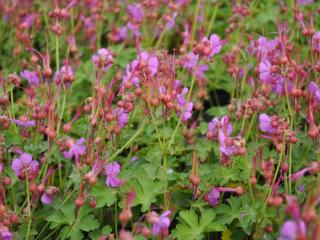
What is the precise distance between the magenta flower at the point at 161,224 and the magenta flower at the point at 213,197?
0.29 metres

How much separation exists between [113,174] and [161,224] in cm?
39

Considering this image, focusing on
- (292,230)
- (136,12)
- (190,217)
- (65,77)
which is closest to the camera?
(292,230)

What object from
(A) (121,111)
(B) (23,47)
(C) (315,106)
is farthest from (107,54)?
(B) (23,47)

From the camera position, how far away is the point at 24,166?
188cm

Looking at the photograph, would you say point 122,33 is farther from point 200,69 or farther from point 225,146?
point 225,146

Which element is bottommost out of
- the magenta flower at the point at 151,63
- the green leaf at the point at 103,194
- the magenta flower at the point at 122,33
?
the green leaf at the point at 103,194

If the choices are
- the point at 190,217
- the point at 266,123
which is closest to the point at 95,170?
the point at 190,217

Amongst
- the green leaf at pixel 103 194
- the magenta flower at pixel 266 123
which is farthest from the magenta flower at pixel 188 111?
the green leaf at pixel 103 194

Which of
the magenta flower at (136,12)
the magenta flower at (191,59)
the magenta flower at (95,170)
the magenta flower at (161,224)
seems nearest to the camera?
the magenta flower at (161,224)

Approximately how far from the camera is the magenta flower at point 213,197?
1.92m

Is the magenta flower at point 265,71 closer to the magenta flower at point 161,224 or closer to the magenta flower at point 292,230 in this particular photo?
the magenta flower at point 161,224

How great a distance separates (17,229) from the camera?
1949 millimetres

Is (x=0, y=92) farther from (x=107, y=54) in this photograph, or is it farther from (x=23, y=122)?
(x=107, y=54)

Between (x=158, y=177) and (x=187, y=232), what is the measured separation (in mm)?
243
